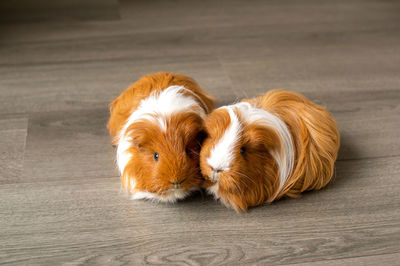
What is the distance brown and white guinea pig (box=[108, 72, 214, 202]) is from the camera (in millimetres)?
1077

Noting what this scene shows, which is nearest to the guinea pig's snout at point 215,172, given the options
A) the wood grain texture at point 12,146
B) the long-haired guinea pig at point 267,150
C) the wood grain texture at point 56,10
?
the long-haired guinea pig at point 267,150

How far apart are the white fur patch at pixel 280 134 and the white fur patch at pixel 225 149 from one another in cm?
5

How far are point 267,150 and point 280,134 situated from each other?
2.1 inches

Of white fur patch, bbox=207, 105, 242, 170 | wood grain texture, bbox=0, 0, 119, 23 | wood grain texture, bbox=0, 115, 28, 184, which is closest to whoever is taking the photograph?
white fur patch, bbox=207, 105, 242, 170

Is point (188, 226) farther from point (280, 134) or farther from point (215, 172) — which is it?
point (280, 134)

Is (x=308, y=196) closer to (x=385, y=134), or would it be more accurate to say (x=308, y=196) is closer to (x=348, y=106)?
(x=385, y=134)

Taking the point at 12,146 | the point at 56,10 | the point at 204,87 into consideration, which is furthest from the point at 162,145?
the point at 56,10

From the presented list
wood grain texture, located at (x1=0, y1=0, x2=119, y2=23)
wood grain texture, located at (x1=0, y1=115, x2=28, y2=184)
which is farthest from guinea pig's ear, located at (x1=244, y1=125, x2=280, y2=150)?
wood grain texture, located at (x1=0, y1=0, x2=119, y2=23)

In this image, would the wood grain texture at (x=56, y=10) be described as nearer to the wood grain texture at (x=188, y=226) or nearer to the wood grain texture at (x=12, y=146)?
the wood grain texture at (x=12, y=146)

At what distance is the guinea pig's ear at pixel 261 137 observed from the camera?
108 centimetres

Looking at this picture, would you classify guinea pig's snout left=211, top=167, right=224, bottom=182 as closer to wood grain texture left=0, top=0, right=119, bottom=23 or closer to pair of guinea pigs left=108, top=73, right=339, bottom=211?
pair of guinea pigs left=108, top=73, right=339, bottom=211

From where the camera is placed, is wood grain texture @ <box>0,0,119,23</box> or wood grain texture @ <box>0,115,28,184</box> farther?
wood grain texture @ <box>0,0,119,23</box>

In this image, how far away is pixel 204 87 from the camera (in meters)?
1.77

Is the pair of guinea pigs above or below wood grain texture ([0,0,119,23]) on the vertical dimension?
above
